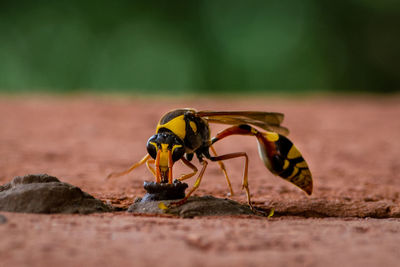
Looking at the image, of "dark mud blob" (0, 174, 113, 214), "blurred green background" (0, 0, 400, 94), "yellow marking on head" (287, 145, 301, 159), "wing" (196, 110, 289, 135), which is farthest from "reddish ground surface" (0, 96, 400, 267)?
"blurred green background" (0, 0, 400, 94)

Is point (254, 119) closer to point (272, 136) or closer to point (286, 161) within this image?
point (272, 136)

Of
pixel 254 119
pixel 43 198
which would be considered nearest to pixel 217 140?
pixel 254 119

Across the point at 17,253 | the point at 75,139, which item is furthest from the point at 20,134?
the point at 17,253

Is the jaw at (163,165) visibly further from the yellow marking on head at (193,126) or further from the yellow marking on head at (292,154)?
the yellow marking on head at (292,154)

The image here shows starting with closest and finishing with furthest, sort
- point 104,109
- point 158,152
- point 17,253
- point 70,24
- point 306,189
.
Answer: point 17,253 → point 158,152 → point 306,189 → point 104,109 → point 70,24

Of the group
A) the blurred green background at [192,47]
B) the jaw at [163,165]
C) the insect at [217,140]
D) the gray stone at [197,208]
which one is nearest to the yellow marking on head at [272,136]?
the insect at [217,140]

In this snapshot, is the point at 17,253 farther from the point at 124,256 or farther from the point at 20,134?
the point at 20,134
